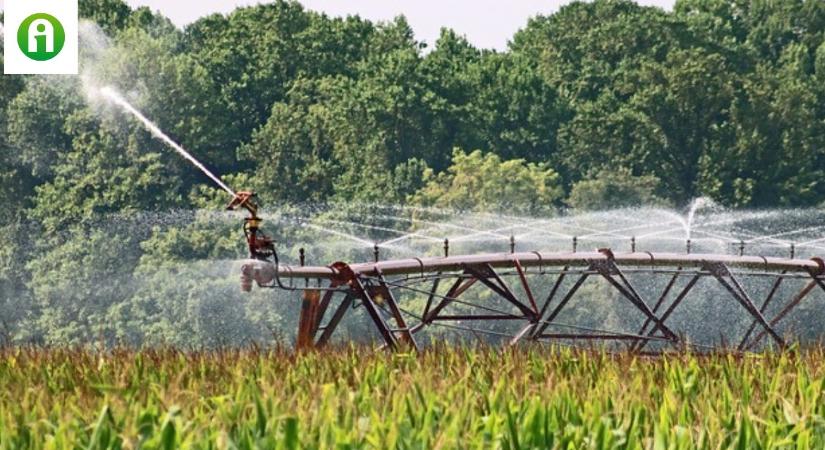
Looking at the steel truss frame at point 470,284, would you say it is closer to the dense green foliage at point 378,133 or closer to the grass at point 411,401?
the grass at point 411,401

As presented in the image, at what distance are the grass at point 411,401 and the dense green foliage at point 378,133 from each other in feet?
252

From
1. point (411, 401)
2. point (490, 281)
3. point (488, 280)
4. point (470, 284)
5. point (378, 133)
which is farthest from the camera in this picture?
point (378, 133)

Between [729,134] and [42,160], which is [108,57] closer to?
[42,160]

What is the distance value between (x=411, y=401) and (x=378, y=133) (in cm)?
9676

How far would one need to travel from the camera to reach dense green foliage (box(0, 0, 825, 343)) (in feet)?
354

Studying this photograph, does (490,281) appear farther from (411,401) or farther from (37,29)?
(411,401)

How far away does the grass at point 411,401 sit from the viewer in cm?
1612

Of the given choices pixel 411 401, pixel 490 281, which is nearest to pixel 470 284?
pixel 490 281

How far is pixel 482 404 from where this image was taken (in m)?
19.0

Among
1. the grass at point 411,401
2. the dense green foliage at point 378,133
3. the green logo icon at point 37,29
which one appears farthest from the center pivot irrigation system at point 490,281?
the dense green foliage at point 378,133

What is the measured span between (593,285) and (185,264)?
1876cm

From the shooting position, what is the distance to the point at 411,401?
1772 cm

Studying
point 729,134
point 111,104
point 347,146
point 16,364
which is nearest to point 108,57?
point 111,104

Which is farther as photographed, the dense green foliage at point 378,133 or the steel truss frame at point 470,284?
the dense green foliage at point 378,133
